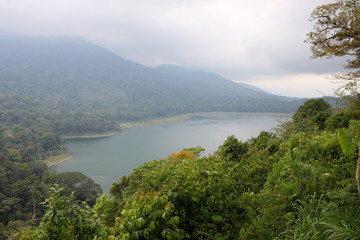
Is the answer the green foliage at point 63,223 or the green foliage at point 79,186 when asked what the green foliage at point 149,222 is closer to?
the green foliage at point 63,223

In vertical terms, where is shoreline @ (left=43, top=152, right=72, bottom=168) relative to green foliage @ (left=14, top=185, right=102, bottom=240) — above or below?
below

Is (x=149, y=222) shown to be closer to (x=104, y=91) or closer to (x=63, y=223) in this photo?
(x=63, y=223)

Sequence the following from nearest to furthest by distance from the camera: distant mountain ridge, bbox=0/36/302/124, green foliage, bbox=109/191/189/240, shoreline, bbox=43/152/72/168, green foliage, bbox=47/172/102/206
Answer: green foliage, bbox=109/191/189/240 → green foliage, bbox=47/172/102/206 → shoreline, bbox=43/152/72/168 → distant mountain ridge, bbox=0/36/302/124

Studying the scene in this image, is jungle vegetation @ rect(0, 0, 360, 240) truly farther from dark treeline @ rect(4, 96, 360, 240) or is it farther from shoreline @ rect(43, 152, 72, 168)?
shoreline @ rect(43, 152, 72, 168)

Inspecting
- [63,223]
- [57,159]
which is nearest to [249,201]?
[63,223]

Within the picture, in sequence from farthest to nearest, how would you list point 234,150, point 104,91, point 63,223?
1. point 104,91
2. point 234,150
3. point 63,223

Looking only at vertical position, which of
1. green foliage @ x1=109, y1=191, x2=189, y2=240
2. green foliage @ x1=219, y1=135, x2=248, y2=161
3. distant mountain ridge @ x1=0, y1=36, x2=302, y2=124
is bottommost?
green foliage @ x1=219, y1=135, x2=248, y2=161

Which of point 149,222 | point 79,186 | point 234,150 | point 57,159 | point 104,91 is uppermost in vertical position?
point 104,91

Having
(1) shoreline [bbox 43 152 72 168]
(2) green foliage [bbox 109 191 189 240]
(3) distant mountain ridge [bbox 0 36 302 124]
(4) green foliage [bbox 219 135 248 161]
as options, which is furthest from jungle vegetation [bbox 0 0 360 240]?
(3) distant mountain ridge [bbox 0 36 302 124]

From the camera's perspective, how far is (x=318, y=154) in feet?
13.8

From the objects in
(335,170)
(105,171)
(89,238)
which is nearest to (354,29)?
(335,170)

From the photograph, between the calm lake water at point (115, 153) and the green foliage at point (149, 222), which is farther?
the calm lake water at point (115, 153)

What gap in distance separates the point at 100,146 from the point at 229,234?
158 ft

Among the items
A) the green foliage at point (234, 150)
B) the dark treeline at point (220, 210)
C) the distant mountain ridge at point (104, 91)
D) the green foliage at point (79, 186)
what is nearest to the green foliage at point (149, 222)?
the dark treeline at point (220, 210)
